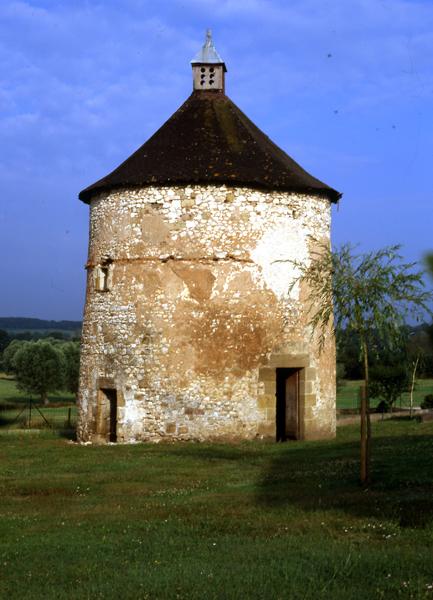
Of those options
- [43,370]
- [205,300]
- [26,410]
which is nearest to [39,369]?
[43,370]

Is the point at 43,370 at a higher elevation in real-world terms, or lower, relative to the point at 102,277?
lower

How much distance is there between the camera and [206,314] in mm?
20344

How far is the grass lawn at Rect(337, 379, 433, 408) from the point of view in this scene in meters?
44.8

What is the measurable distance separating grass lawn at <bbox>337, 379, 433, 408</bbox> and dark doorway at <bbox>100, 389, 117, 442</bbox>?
74.4 ft

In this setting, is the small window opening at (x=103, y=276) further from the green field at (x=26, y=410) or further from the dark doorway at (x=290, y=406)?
the green field at (x=26, y=410)

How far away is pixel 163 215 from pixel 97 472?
7.30 metres

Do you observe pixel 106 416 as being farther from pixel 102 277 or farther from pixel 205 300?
pixel 205 300

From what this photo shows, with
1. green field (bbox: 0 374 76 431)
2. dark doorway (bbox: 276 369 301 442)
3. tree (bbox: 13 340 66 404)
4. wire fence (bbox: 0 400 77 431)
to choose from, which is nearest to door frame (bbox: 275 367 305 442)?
dark doorway (bbox: 276 369 301 442)

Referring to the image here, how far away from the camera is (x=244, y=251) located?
67.3 ft

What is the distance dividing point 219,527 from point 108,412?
1218cm

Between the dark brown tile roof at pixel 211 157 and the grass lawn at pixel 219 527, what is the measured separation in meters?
6.92

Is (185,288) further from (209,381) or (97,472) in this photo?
(97,472)

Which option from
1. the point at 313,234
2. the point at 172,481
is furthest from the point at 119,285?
the point at 172,481

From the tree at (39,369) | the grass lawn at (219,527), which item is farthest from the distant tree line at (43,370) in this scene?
the grass lawn at (219,527)
